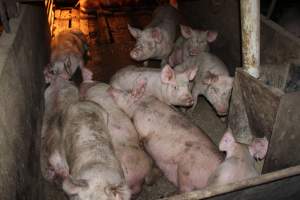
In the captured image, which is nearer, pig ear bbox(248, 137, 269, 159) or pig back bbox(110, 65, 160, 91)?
pig ear bbox(248, 137, 269, 159)

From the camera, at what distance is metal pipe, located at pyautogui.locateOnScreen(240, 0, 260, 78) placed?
3.10 meters

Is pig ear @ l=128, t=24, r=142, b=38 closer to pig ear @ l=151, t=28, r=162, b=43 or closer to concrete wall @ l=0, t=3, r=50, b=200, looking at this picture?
pig ear @ l=151, t=28, r=162, b=43

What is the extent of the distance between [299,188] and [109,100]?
2.46 metres

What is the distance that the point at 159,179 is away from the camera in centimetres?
→ 408

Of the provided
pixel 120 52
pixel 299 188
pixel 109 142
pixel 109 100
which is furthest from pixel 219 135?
pixel 120 52

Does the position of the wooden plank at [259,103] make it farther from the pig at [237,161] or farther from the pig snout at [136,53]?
the pig snout at [136,53]

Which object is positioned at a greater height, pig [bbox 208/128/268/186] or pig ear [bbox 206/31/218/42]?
pig ear [bbox 206/31/218/42]

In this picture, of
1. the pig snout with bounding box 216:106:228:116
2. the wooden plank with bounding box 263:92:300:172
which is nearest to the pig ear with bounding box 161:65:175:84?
the pig snout with bounding box 216:106:228:116

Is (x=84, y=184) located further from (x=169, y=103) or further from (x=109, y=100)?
(x=169, y=103)

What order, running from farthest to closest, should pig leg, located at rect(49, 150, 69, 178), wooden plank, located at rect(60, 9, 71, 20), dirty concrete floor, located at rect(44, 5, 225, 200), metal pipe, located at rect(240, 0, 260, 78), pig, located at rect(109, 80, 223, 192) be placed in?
wooden plank, located at rect(60, 9, 71, 20)
dirty concrete floor, located at rect(44, 5, 225, 200)
pig leg, located at rect(49, 150, 69, 178)
pig, located at rect(109, 80, 223, 192)
metal pipe, located at rect(240, 0, 260, 78)

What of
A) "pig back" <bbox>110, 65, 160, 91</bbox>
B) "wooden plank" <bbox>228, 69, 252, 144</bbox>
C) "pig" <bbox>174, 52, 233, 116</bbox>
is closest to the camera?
"wooden plank" <bbox>228, 69, 252, 144</bbox>

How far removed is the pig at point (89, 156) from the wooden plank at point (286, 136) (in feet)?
4.34

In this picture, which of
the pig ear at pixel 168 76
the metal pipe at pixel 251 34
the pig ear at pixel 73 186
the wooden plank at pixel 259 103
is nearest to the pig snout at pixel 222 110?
the pig ear at pixel 168 76

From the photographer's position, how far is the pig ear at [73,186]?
8.81 ft
